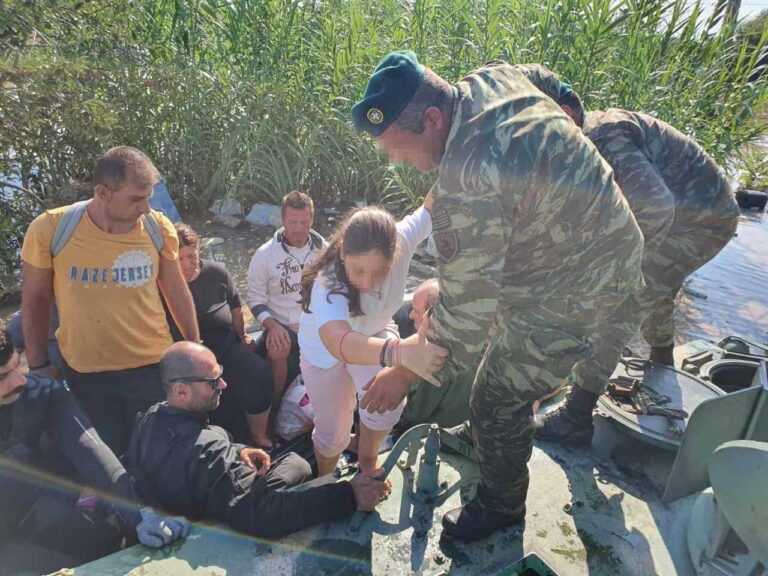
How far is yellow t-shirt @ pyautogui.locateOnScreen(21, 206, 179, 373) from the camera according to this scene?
2.41 meters

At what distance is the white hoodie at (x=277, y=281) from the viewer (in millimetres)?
3395

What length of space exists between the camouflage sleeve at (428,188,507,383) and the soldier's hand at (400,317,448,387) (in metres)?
0.03

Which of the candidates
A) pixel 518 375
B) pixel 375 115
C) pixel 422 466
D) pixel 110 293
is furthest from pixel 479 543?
pixel 110 293

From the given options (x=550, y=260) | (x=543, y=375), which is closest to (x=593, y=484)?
(x=543, y=375)

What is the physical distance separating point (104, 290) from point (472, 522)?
1.80 metres

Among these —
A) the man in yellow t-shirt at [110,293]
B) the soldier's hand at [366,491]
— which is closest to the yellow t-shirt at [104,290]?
the man in yellow t-shirt at [110,293]

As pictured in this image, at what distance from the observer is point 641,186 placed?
2385 mm

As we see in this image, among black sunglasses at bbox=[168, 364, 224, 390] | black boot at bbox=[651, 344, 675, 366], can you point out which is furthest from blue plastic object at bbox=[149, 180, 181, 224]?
black boot at bbox=[651, 344, 675, 366]

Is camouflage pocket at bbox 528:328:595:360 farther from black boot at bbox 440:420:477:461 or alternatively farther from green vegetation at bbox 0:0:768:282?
green vegetation at bbox 0:0:768:282

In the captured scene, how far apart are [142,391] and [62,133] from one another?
369 cm

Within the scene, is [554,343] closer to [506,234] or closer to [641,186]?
[506,234]

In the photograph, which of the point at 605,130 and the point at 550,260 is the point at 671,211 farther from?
the point at 550,260

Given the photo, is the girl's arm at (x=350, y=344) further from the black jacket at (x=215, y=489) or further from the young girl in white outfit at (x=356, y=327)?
the black jacket at (x=215, y=489)

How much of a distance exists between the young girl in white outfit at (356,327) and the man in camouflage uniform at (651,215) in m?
0.79
